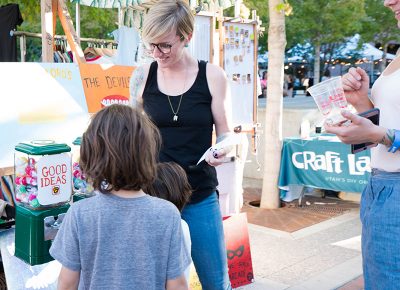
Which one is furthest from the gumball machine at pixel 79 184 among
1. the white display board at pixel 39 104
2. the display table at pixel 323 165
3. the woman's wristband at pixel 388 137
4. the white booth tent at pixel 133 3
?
the display table at pixel 323 165

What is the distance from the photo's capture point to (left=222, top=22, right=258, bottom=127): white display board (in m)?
6.01

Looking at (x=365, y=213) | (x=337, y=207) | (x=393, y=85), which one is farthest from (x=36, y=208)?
(x=337, y=207)

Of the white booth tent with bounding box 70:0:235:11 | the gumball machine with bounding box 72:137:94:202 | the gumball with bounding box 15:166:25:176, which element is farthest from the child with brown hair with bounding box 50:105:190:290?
the white booth tent with bounding box 70:0:235:11

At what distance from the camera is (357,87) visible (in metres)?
2.34

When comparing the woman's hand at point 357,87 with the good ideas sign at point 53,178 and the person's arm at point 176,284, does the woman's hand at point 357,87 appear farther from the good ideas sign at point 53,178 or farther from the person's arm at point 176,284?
the good ideas sign at point 53,178

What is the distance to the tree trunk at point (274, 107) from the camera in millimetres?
6418

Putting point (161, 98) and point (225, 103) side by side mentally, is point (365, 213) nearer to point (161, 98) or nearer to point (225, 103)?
point (225, 103)

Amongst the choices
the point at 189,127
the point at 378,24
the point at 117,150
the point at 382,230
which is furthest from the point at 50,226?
the point at 378,24

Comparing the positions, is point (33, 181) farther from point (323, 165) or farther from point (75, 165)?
point (323, 165)

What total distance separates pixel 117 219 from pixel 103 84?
2.81m

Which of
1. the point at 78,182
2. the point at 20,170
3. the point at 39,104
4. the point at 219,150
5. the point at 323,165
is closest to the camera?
the point at 219,150

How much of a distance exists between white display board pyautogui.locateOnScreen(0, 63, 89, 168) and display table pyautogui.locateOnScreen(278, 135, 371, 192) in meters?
3.44

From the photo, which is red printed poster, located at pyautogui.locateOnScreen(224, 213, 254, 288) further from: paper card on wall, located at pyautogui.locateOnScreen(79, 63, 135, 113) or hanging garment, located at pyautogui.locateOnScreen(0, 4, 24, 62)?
hanging garment, located at pyautogui.locateOnScreen(0, 4, 24, 62)

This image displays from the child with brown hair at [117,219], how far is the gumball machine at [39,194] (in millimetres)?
1335
